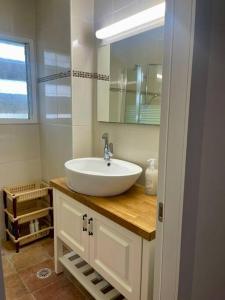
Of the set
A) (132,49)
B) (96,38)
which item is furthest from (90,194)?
(96,38)

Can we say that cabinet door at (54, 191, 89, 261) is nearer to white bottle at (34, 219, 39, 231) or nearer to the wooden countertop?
the wooden countertop

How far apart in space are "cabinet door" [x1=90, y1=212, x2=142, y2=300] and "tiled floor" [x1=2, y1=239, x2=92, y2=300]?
1.51ft

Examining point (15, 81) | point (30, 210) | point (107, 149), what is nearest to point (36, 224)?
point (30, 210)

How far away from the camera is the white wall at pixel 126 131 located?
158 centimetres

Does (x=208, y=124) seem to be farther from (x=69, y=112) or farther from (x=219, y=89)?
(x=69, y=112)

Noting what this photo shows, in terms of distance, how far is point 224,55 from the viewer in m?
0.85

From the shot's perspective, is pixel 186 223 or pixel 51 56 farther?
pixel 51 56

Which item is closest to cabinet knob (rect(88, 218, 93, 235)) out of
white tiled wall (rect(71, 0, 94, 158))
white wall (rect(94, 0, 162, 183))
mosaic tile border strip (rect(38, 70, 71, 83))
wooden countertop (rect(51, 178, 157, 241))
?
wooden countertop (rect(51, 178, 157, 241))

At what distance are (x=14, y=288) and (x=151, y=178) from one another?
1.31 meters

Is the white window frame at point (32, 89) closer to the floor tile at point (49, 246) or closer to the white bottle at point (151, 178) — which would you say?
the floor tile at point (49, 246)

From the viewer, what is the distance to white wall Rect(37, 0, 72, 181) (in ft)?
6.24

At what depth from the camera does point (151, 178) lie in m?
1.49

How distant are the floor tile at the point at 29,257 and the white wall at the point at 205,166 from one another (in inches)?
58.4

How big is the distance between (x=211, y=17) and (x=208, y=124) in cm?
36
